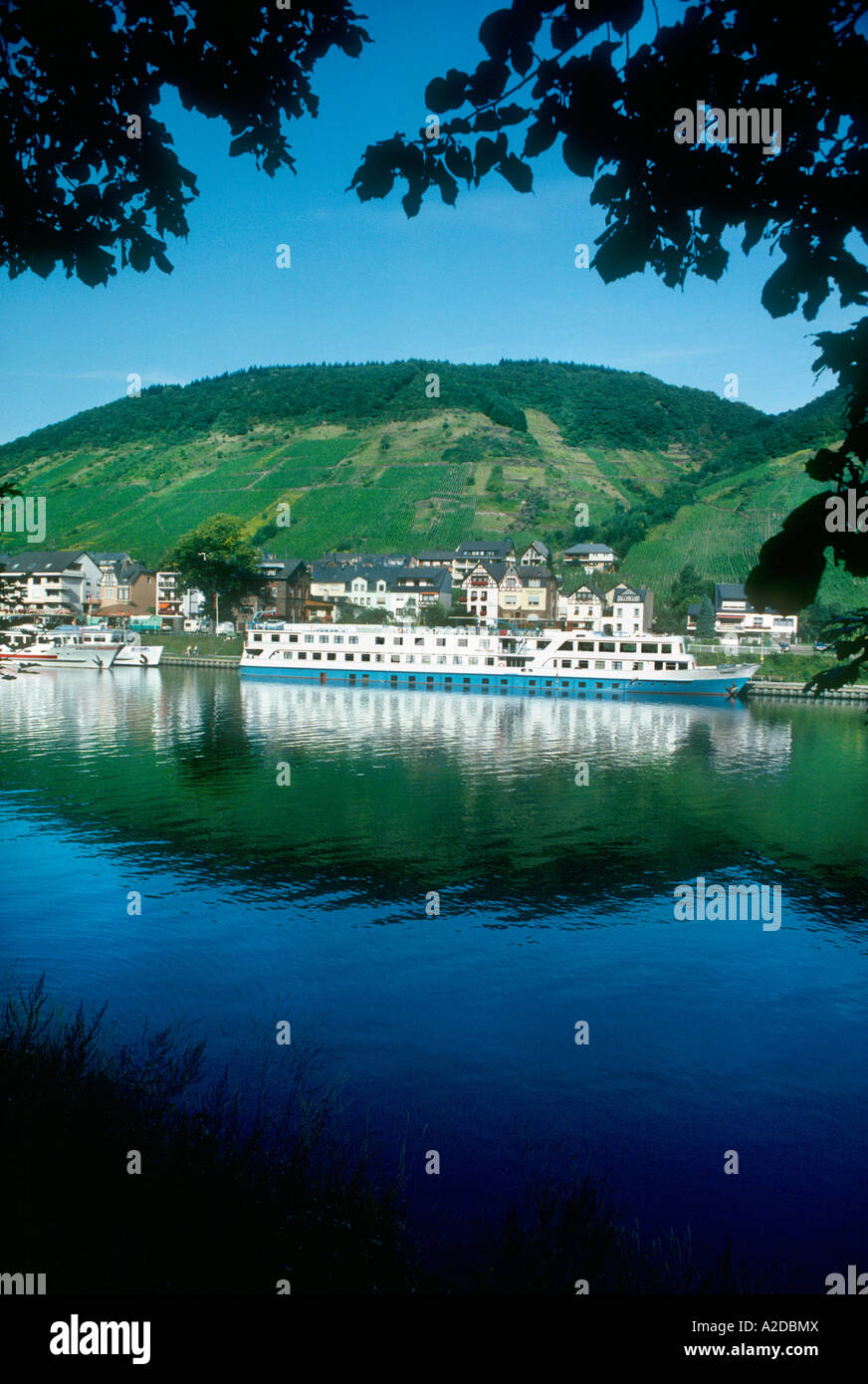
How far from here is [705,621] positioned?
3819 inches

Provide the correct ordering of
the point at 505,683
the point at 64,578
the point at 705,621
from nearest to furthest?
the point at 505,683 → the point at 705,621 → the point at 64,578

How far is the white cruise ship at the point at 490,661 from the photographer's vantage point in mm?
70688

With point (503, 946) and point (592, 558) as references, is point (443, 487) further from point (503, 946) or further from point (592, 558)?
point (503, 946)

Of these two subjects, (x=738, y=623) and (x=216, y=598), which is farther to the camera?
(x=216, y=598)

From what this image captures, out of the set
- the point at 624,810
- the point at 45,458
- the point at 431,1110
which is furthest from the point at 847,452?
the point at 45,458

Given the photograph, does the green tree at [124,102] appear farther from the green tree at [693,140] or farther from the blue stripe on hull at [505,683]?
the blue stripe on hull at [505,683]

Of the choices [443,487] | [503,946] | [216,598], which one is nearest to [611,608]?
[216,598]

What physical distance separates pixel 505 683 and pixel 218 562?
48.3 meters

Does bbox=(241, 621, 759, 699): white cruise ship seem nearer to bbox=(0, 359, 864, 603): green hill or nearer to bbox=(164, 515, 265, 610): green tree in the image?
bbox=(164, 515, 265, 610): green tree

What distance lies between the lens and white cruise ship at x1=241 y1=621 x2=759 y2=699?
70.7 meters

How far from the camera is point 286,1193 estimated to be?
6.83 meters

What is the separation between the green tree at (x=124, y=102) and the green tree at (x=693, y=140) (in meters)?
1.66

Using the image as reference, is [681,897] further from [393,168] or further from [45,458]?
[45,458]

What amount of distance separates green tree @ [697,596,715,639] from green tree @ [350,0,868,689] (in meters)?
96.5
